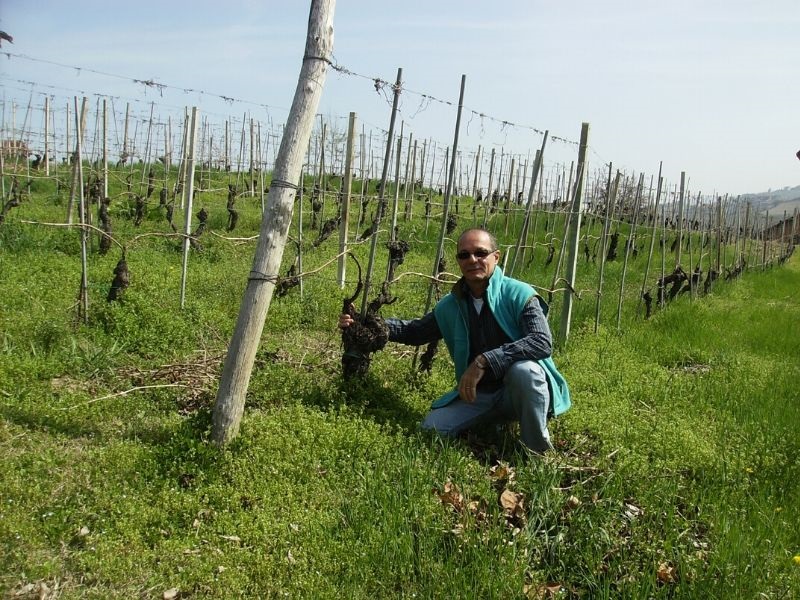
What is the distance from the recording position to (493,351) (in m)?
4.22

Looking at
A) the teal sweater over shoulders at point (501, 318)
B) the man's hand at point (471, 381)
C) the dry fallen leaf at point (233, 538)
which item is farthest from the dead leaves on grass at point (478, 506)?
the dry fallen leaf at point (233, 538)

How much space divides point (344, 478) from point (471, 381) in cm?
100

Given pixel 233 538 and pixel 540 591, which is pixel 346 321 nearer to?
pixel 233 538

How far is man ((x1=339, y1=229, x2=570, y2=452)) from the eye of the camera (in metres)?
4.20

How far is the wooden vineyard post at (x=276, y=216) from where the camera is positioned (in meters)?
3.84

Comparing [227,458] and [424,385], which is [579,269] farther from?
[227,458]

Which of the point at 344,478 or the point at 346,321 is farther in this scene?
the point at 346,321

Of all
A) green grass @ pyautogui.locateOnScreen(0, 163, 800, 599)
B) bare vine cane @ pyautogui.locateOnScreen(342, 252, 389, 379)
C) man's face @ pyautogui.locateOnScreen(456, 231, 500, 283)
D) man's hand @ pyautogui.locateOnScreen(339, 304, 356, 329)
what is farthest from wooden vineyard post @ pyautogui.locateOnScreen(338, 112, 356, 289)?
man's face @ pyautogui.locateOnScreen(456, 231, 500, 283)

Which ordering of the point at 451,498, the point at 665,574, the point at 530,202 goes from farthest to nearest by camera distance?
the point at 530,202
the point at 451,498
the point at 665,574

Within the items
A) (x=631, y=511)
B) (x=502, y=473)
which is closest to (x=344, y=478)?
(x=502, y=473)

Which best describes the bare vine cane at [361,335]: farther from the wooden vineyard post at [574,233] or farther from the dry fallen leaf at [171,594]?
the wooden vineyard post at [574,233]

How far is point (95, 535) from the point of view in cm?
310

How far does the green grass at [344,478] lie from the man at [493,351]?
0.28m

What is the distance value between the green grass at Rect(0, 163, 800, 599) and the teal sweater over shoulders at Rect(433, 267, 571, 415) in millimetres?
354
